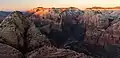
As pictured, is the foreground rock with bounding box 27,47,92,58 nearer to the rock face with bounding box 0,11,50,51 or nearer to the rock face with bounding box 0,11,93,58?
the rock face with bounding box 0,11,93,58

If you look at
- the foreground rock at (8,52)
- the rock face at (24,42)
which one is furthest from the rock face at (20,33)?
the foreground rock at (8,52)

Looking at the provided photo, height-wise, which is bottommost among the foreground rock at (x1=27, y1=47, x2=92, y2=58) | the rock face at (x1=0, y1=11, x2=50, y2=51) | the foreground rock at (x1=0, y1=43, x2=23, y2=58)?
the foreground rock at (x1=27, y1=47, x2=92, y2=58)

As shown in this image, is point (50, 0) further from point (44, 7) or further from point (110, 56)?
point (110, 56)

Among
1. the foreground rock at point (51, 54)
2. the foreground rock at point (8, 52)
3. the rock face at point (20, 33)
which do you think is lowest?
the foreground rock at point (51, 54)

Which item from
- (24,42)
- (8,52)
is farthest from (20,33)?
(8,52)

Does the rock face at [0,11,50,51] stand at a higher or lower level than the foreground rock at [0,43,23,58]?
higher

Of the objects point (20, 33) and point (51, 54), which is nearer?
point (51, 54)

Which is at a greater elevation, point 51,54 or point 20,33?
point 20,33

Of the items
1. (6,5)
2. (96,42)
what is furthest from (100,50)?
(6,5)

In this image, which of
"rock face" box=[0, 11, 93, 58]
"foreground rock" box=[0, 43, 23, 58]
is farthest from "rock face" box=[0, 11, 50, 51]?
"foreground rock" box=[0, 43, 23, 58]

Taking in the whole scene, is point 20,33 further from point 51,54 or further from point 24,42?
point 51,54

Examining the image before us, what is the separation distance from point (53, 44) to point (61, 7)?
1.53ft

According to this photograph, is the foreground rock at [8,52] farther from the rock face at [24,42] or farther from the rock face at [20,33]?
the rock face at [20,33]

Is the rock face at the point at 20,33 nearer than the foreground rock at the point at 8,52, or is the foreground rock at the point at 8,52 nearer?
the foreground rock at the point at 8,52
